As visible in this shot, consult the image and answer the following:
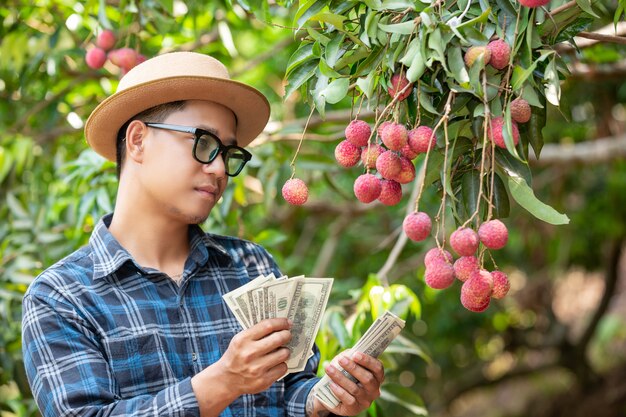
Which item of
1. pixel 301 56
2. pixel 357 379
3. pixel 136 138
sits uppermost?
pixel 301 56

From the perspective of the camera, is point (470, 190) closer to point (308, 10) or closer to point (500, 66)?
point (500, 66)

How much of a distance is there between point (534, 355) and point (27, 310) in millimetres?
6759

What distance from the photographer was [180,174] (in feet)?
6.44

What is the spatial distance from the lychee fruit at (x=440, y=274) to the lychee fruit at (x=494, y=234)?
0.09m

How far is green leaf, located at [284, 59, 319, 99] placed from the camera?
1818 millimetres

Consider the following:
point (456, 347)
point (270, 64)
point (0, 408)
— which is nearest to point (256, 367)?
point (0, 408)

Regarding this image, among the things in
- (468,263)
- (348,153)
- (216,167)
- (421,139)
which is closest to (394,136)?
(421,139)

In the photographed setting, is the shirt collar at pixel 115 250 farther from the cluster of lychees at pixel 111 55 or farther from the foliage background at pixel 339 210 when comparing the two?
the cluster of lychees at pixel 111 55

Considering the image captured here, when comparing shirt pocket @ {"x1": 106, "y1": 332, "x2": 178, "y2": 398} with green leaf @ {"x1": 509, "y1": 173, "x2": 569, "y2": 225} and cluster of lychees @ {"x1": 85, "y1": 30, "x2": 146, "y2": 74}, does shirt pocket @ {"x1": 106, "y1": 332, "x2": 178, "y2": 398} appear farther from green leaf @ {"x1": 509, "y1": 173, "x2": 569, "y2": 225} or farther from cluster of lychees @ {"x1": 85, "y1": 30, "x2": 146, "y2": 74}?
cluster of lychees @ {"x1": 85, "y1": 30, "x2": 146, "y2": 74}

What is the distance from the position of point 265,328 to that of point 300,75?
1.83 feet

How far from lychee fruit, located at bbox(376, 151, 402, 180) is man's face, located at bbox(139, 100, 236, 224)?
0.49 meters

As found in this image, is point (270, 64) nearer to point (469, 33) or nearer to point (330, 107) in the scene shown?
point (330, 107)

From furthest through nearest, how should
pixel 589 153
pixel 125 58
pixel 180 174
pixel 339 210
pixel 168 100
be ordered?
pixel 339 210
pixel 589 153
pixel 125 58
pixel 168 100
pixel 180 174

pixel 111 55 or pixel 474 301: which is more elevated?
pixel 111 55
